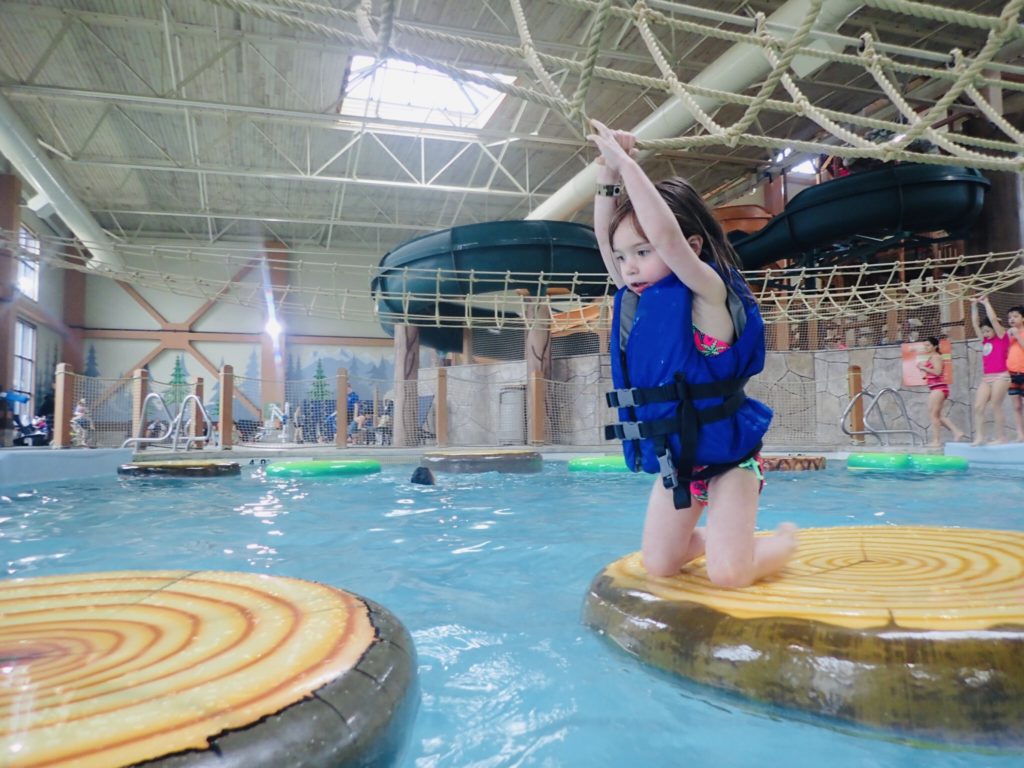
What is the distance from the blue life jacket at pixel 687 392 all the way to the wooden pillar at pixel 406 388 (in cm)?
732

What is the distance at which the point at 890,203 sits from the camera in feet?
22.5

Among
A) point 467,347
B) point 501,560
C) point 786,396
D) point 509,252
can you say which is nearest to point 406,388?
point 467,347

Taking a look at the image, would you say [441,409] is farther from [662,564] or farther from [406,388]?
[662,564]

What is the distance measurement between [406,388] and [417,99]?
12.8 feet

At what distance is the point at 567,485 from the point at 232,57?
6.60 metres

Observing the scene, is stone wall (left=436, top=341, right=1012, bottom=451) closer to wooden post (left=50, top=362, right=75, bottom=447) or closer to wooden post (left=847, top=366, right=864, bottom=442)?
wooden post (left=847, top=366, right=864, bottom=442)

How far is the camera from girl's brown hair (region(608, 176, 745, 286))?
145cm

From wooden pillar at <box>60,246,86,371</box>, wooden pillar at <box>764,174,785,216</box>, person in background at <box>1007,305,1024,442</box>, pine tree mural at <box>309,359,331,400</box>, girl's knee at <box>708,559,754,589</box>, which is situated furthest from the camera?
wooden pillar at <box>60,246,86,371</box>

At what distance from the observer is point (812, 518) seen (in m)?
A: 3.37

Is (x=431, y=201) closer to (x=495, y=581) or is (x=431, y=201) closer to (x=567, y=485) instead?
(x=567, y=485)

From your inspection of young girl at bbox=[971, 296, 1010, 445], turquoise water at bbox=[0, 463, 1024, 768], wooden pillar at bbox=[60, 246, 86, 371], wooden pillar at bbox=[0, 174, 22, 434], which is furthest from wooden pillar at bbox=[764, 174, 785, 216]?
wooden pillar at bbox=[60, 246, 86, 371]

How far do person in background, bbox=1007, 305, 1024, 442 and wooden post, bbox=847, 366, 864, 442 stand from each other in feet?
5.17

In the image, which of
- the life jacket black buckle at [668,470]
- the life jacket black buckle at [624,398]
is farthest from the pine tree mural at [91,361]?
the life jacket black buckle at [668,470]

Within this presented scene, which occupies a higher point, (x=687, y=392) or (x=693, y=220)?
(x=693, y=220)
